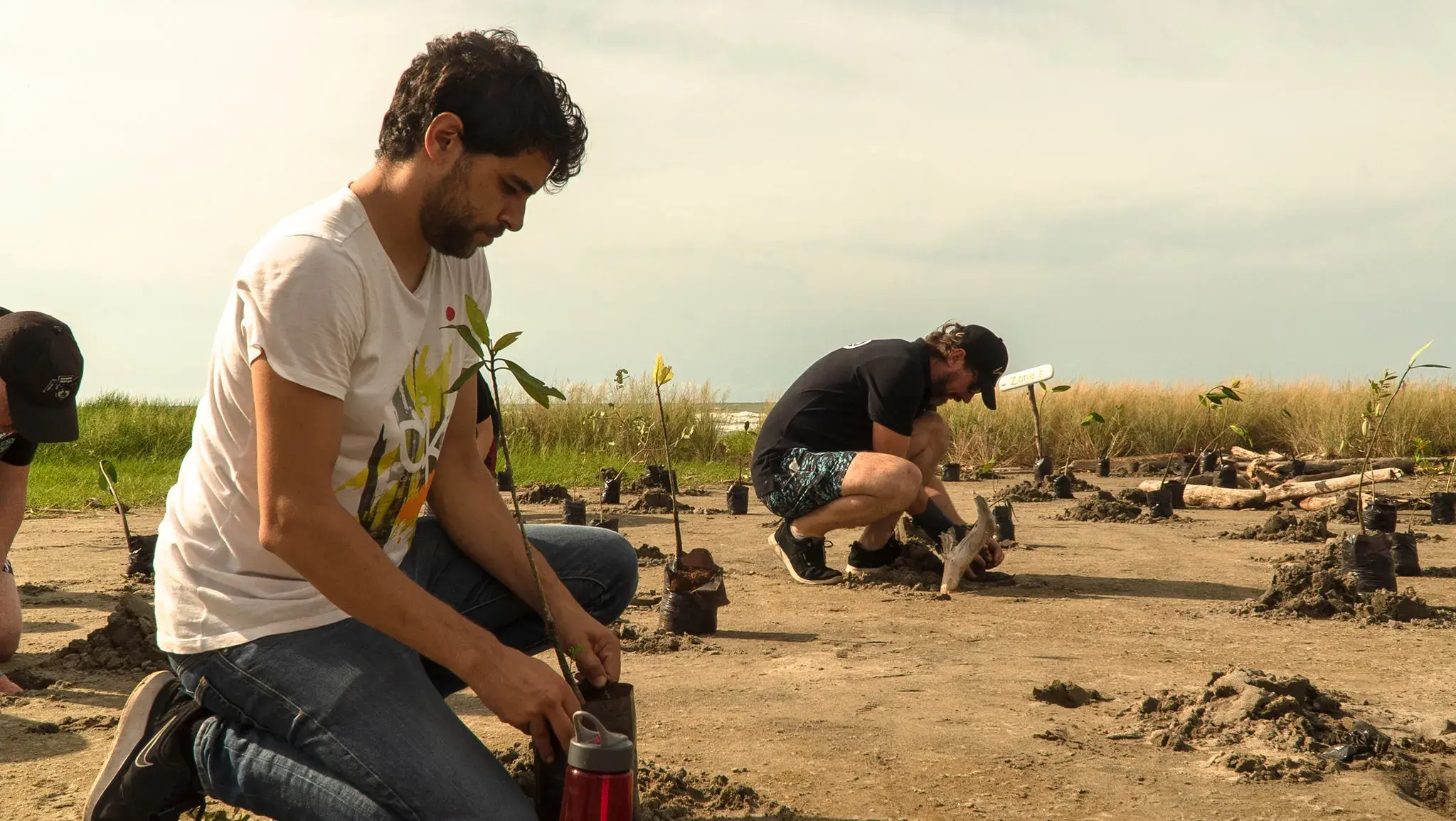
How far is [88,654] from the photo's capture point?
366 centimetres

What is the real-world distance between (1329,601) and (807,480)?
7.18 feet

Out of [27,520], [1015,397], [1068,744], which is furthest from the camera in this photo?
[1015,397]

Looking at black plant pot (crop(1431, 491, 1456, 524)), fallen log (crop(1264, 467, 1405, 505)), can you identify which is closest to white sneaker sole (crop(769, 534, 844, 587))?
black plant pot (crop(1431, 491, 1456, 524))

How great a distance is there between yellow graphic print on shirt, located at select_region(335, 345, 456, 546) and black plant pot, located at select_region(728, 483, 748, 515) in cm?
598

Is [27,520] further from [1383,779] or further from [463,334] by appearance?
[1383,779]

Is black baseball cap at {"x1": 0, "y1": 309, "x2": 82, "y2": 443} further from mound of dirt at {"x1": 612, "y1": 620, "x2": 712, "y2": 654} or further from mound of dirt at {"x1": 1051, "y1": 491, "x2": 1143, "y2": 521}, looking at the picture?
mound of dirt at {"x1": 1051, "y1": 491, "x2": 1143, "y2": 521}

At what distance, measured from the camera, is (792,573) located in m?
5.42

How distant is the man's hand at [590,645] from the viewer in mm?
2158

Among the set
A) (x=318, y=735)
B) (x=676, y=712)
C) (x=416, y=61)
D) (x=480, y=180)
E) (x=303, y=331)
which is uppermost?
(x=416, y=61)

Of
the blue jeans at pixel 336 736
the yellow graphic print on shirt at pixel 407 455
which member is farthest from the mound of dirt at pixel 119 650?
the yellow graphic print on shirt at pixel 407 455

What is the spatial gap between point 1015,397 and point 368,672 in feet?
44.2

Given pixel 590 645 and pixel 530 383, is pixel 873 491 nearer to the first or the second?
pixel 590 645

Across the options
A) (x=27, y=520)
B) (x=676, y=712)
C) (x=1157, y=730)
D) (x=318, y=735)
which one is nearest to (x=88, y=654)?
(x=676, y=712)

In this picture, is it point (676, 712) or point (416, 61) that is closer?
point (416, 61)
